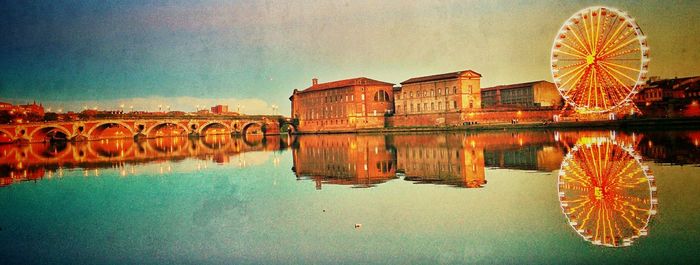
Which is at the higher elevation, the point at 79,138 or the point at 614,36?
the point at 614,36

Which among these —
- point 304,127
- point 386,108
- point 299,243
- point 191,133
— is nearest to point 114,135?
point 191,133

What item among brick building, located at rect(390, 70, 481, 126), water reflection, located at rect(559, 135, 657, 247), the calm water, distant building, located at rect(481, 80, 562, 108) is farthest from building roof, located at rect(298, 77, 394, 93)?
water reflection, located at rect(559, 135, 657, 247)

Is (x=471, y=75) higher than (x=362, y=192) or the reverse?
higher

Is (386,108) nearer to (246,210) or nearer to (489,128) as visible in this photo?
(489,128)

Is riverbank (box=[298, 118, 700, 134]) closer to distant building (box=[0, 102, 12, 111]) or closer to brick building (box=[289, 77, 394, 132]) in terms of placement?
brick building (box=[289, 77, 394, 132])

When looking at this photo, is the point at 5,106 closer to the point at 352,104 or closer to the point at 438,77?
the point at 352,104

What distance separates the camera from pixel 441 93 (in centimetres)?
8119

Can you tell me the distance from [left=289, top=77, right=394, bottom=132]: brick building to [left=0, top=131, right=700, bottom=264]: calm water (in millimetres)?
67359

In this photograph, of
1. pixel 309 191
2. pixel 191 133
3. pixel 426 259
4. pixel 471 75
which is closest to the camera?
pixel 426 259

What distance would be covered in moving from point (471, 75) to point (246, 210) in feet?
227

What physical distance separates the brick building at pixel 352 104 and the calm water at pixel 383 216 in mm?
67359

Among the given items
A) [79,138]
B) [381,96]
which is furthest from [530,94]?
[79,138]

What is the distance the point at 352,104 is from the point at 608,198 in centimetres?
7767

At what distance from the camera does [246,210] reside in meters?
14.3
